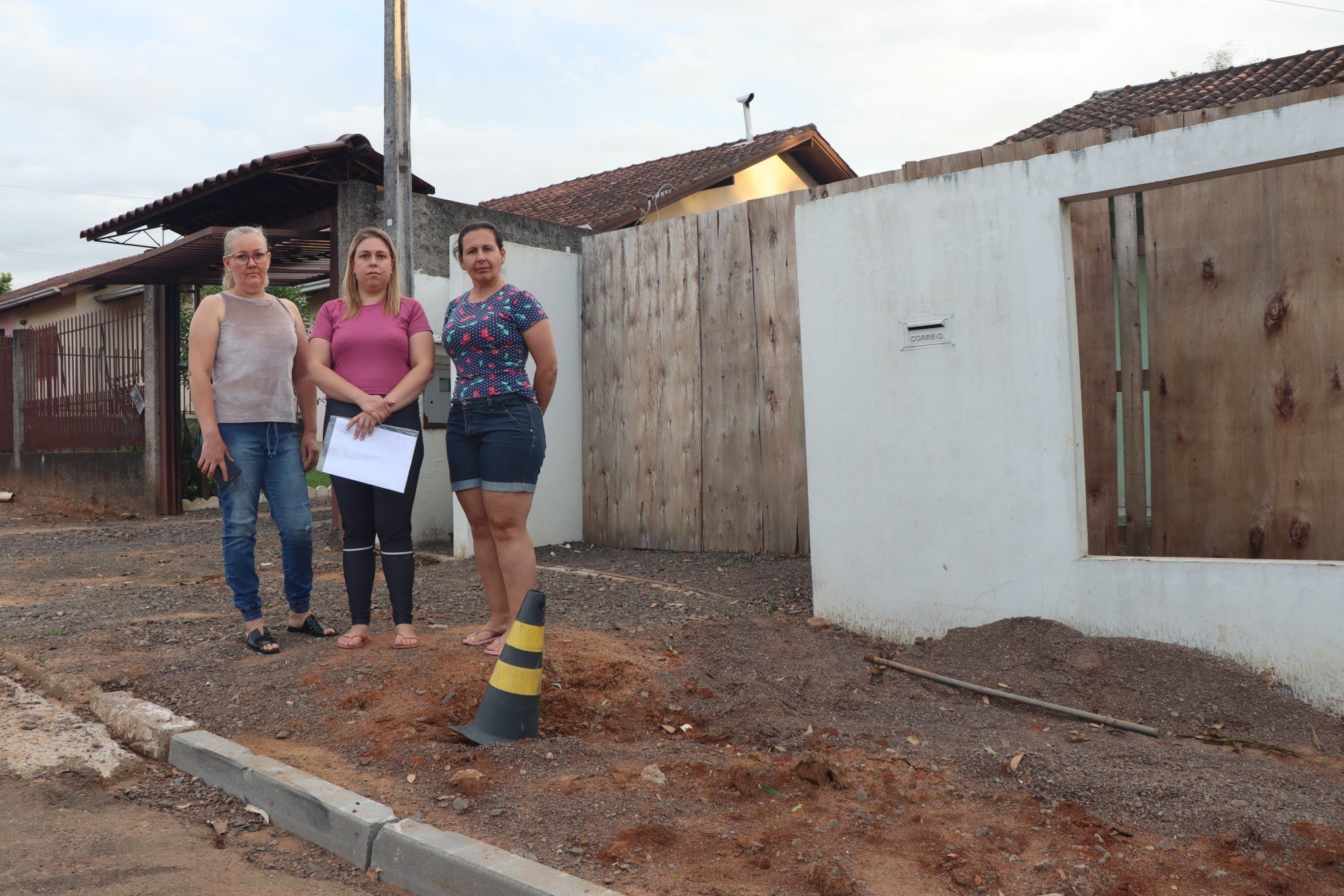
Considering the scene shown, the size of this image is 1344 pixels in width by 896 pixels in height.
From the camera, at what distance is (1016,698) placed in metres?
3.78

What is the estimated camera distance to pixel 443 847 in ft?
8.11

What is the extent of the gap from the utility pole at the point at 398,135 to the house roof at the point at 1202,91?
766cm

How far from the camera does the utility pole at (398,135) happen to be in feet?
25.5

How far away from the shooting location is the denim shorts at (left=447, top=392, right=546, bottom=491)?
393cm

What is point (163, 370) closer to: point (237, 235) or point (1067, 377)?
point (237, 235)

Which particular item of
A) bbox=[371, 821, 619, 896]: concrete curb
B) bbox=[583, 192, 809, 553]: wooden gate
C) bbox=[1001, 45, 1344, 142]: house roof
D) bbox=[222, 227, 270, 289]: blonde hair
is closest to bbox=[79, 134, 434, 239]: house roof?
bbox=[583, 192, 809, 553]: wooden gate

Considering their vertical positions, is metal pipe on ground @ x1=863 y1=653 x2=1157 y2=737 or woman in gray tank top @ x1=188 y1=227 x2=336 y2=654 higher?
woman in gray tank top @ x1=188 y1=227 x2=336 y2=654

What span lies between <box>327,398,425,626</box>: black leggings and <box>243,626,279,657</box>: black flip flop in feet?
1.29

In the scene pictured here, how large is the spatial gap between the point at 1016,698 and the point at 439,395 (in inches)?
205

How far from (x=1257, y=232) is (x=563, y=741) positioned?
11.9ft

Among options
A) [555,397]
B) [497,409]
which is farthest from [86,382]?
[497,409]

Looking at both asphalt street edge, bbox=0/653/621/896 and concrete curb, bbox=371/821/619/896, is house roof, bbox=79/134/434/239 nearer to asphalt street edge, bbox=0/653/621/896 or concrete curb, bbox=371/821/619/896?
asphalt street edge, bbox=0/653/621/896

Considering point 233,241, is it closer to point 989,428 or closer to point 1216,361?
point 989,428

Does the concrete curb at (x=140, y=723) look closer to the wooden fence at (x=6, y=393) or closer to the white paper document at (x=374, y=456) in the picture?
the white paper document at (x=374, y=456)
